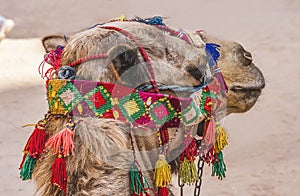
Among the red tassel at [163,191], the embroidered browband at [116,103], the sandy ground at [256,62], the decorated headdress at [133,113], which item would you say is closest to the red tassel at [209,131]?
the decorated headdress at [133,113]

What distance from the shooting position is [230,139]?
4.31 metres

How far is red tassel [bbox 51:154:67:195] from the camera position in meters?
1.66

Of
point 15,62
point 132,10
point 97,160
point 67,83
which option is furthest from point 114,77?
point 132,10

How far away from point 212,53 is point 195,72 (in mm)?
130

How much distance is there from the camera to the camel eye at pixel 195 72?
1.94 meters

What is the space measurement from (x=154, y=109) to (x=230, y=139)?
2.59 m

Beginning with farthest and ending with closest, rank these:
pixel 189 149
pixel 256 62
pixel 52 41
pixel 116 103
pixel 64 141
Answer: pixel 256 62 → pixel 52 41 → pixel 189 149 → pixel 116 103 → pixel 64 141

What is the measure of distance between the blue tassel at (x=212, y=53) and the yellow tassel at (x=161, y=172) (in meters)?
0.40

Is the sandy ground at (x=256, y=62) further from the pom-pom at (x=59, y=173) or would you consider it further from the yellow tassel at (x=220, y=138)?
the pom-pom at (x=59, y=173)

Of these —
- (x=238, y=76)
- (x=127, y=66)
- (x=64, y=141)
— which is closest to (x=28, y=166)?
(x=64, y=141)

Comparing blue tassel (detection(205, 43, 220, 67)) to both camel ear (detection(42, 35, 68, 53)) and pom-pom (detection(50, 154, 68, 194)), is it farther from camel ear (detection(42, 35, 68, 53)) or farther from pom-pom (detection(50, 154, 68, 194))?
pom-pom (detection(50, 154, 68, 194))

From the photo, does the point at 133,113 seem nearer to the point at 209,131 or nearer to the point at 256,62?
the point at 209,131

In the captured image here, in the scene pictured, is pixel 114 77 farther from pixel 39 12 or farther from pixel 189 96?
pixel 39 12

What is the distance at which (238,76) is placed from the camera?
7.19 ft
